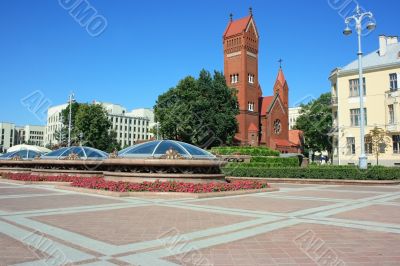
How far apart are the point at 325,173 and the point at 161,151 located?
12016 millimetres

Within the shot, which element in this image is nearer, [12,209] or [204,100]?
[12,209]

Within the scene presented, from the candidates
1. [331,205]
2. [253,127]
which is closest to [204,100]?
[253,127]

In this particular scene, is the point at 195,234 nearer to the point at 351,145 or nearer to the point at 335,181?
the point at 335,181

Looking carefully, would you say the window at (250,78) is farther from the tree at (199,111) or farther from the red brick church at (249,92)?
the tree at (199,111)

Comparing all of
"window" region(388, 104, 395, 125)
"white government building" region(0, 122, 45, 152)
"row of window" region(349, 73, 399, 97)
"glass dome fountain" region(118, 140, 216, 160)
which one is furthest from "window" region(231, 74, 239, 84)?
"white government building" region(0, 122, 45, 152)

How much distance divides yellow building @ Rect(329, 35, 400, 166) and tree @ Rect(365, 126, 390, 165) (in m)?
0.22

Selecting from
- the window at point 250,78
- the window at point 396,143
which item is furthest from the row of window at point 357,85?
the window at point 250,78

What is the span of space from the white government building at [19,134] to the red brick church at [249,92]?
77.8 meters

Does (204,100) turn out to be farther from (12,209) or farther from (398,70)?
(12,209)

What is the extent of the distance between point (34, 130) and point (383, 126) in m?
120

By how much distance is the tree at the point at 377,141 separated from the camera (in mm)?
33766

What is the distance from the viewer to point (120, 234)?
6.93 metres

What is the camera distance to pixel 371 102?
38.3 meters

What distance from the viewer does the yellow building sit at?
3656 centimetres
